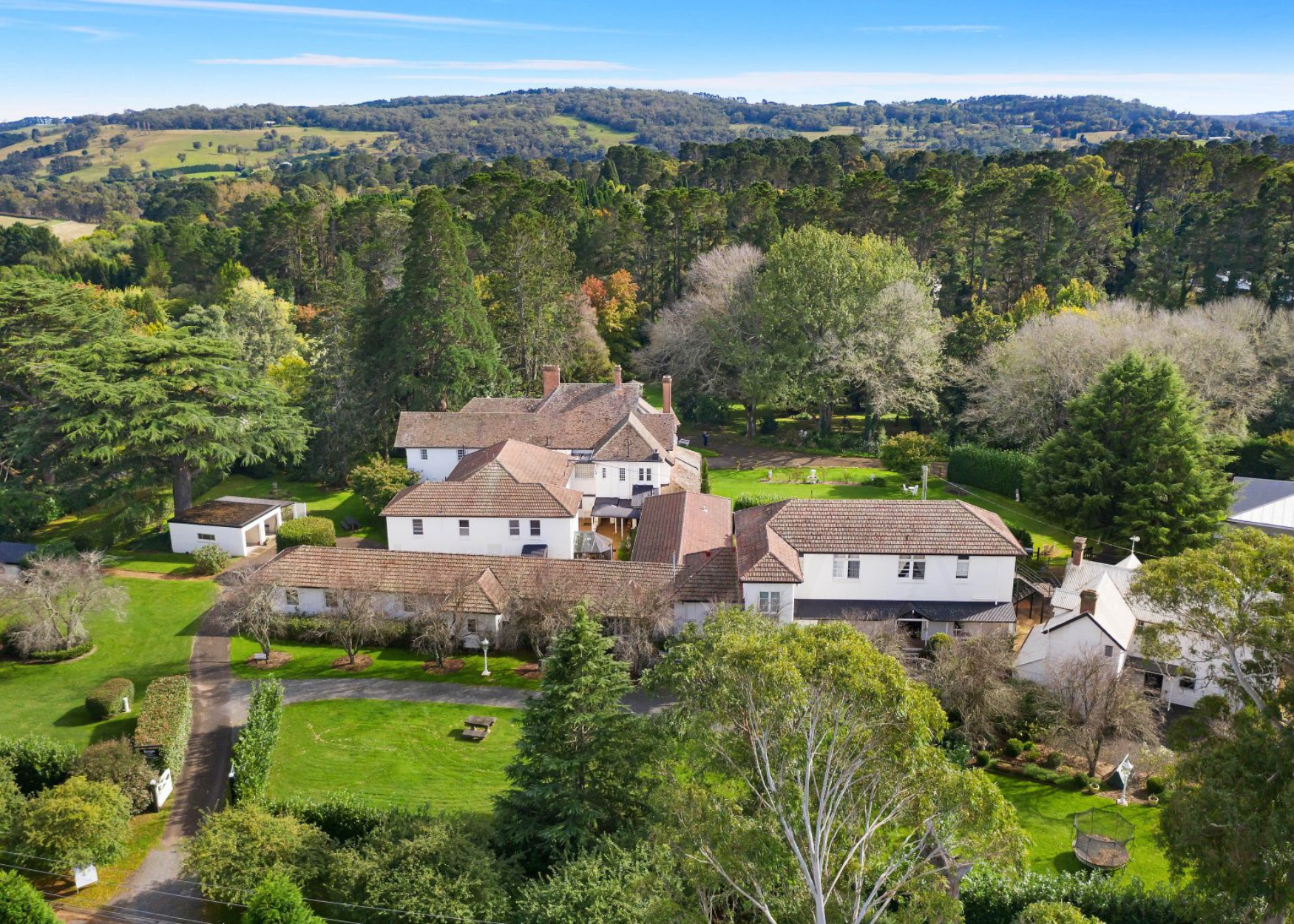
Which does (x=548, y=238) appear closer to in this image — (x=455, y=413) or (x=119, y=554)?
(x=455, y=413)

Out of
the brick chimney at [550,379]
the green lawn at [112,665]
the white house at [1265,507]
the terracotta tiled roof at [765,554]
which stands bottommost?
the green lawn at [112,665]

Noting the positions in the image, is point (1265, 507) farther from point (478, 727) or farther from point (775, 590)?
point (478, 727)

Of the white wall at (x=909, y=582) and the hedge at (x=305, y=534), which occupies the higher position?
the white wall at (x=909, y=582)

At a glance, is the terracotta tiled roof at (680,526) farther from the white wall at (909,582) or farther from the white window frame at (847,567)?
the white window frame at (847,567)

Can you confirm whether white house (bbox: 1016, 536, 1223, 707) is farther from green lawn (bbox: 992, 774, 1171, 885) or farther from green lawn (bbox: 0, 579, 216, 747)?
green lawn (bbox: 0, 579, 216, 747)

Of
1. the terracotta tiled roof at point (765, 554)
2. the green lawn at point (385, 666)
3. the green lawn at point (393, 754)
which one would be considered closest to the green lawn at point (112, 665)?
the green lawn at point (385, 666)

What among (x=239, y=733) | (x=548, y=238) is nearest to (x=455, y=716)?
(x=239, y=733)
